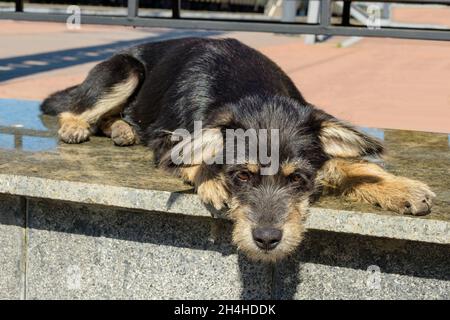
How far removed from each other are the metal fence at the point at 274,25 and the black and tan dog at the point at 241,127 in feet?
0.97

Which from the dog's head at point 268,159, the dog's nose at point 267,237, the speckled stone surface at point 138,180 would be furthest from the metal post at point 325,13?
the dog's nose at point 267,237

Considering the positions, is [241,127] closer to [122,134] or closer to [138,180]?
[138,180]

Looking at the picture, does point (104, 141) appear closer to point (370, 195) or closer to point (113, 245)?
point (113, 245)

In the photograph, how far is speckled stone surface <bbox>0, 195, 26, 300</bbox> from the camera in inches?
165

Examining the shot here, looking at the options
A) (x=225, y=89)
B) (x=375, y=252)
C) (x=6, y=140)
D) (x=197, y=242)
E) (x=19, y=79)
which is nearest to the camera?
(x=375, y=252)

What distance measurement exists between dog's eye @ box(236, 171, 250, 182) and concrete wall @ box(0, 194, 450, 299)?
28cm

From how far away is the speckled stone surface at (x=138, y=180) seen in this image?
3553mm

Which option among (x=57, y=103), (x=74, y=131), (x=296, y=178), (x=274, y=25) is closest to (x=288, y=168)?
(x=296, y=178)

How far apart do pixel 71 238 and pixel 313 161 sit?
1417mm

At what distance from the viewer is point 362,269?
3.78 m

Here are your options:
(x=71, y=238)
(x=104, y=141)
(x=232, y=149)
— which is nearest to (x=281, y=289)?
(x=232, y=149)

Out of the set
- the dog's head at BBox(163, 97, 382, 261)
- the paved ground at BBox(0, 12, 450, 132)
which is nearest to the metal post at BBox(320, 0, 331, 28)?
the dog's head at BBox(163, 97, 382, 261)

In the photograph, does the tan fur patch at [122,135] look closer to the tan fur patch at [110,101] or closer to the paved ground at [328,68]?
the tan fur patch at [110,101]

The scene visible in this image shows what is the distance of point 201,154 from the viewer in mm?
3896
